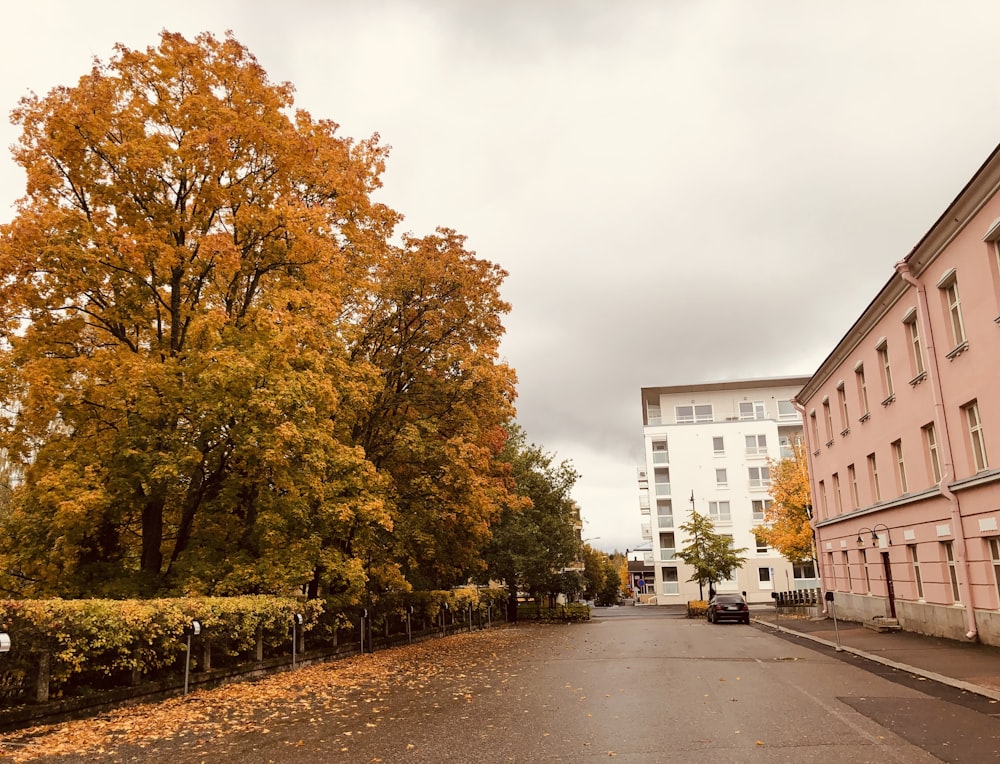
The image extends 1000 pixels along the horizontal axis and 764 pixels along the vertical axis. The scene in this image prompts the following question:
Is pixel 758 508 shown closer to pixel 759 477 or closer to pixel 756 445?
pixel 759 477

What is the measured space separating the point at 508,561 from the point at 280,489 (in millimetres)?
24515

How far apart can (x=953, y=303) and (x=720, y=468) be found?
48855 millimetres

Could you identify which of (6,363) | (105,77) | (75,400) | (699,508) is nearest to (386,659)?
(75,400)

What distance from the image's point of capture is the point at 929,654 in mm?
15586

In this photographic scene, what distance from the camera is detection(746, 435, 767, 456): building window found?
64750 millimetres

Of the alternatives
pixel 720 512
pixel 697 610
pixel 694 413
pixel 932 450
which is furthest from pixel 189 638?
pixel 694 413

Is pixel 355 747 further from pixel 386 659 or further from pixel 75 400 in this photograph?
pixel 386 659

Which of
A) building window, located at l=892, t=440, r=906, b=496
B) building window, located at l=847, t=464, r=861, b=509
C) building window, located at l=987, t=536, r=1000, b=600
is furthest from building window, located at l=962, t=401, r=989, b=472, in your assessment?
building window, located at l=847, t=464, r=861, b=509

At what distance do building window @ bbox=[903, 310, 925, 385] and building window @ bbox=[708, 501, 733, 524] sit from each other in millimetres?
44852

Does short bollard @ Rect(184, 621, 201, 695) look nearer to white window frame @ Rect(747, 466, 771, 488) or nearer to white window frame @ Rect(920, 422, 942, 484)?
white window frame @ Rect(920, 422, 942, 484)

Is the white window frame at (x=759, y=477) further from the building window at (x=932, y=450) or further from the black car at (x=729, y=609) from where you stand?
the building window at (x=932, y=450)

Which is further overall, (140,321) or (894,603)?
(894,603)

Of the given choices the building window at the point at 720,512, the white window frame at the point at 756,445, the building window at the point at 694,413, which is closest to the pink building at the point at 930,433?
the building window at the point at 720,512

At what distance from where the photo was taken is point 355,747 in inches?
308
